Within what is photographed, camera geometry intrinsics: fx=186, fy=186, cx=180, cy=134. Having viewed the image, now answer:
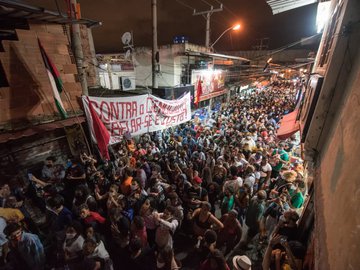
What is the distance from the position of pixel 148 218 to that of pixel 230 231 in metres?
1.81

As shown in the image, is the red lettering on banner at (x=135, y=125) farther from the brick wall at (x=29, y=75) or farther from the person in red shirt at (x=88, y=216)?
the person in red shirt at (x=88, y=216)

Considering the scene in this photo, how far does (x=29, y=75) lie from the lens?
19.5 ft

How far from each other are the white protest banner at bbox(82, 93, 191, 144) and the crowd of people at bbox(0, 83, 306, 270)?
1.22 meters

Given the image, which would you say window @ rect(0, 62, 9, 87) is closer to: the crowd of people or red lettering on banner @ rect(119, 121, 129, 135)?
the crowd of people

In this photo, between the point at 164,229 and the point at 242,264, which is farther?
the point at 164,229

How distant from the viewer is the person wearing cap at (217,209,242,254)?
4020mm

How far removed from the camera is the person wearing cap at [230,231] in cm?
402

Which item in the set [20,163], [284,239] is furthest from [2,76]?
[284,239]

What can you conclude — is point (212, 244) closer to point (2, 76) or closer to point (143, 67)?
point (2, 76)

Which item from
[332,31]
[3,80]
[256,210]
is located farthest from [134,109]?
[332,31]

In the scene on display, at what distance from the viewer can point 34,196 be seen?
501cm

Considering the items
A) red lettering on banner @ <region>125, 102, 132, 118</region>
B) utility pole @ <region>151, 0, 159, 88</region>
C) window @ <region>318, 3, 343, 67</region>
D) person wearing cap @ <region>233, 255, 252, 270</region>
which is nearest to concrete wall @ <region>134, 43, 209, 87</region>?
utility pole @ <region>151, 0, 159, 88</region>

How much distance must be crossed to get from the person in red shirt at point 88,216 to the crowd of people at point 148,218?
2cm

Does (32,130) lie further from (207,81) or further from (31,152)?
(207,81)
